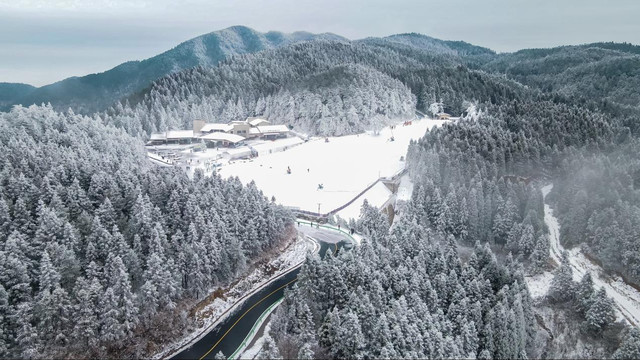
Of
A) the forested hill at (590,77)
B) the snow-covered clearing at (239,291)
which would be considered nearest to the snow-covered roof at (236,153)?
the snow-covered clearing at (239,291)

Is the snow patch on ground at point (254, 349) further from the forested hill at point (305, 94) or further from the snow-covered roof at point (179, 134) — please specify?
the forested hill at point (305, 94)

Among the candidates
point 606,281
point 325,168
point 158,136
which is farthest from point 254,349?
point 158,136

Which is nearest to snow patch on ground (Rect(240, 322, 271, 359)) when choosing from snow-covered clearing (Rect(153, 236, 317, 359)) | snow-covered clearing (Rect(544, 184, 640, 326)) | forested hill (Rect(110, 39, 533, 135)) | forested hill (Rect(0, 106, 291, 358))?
snow-covered clearing (Rect(153, 236, 317, 359))

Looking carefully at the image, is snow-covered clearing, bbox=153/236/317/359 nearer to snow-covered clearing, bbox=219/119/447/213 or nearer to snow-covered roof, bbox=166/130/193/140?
snow-covered clearing, bbox=219/119/447/213

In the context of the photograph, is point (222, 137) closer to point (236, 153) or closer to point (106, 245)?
point (236, 153)

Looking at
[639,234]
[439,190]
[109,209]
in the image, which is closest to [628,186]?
[639,234]

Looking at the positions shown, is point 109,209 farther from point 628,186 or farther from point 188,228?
point 628,186
